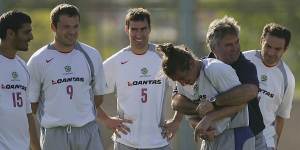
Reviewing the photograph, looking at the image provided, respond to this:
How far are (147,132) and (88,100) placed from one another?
767mm

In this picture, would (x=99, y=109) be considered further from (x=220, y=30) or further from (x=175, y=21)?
(x=175, y=21)

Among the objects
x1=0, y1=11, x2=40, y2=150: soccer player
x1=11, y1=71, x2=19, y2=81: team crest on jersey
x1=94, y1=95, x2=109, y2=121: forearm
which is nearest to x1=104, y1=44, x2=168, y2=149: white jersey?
x1=94, y1=95, x2=109, y2=121: forearm

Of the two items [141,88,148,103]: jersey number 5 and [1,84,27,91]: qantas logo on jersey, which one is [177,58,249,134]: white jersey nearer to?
[1,84,27,91]: qantas logo on jersey

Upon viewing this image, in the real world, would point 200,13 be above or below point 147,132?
above

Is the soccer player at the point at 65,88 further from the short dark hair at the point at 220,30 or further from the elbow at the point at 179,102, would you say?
the short dark hair at the point at 220,30

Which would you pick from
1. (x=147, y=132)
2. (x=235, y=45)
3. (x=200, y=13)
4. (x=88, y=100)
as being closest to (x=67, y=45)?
(x=88, y=100)

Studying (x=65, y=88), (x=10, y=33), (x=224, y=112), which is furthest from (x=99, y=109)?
(x=224, y=112)

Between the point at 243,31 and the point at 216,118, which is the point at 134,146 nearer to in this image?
the point at 216,118

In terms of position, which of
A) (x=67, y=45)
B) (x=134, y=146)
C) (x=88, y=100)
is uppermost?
(x=67, y=45)

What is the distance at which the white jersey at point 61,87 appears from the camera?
25.0ft

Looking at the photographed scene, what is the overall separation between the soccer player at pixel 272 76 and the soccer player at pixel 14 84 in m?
2.16

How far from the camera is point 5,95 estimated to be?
22.9 feet

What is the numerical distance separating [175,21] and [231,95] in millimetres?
5334

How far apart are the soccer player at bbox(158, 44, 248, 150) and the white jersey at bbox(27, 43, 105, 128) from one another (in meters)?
1.66
